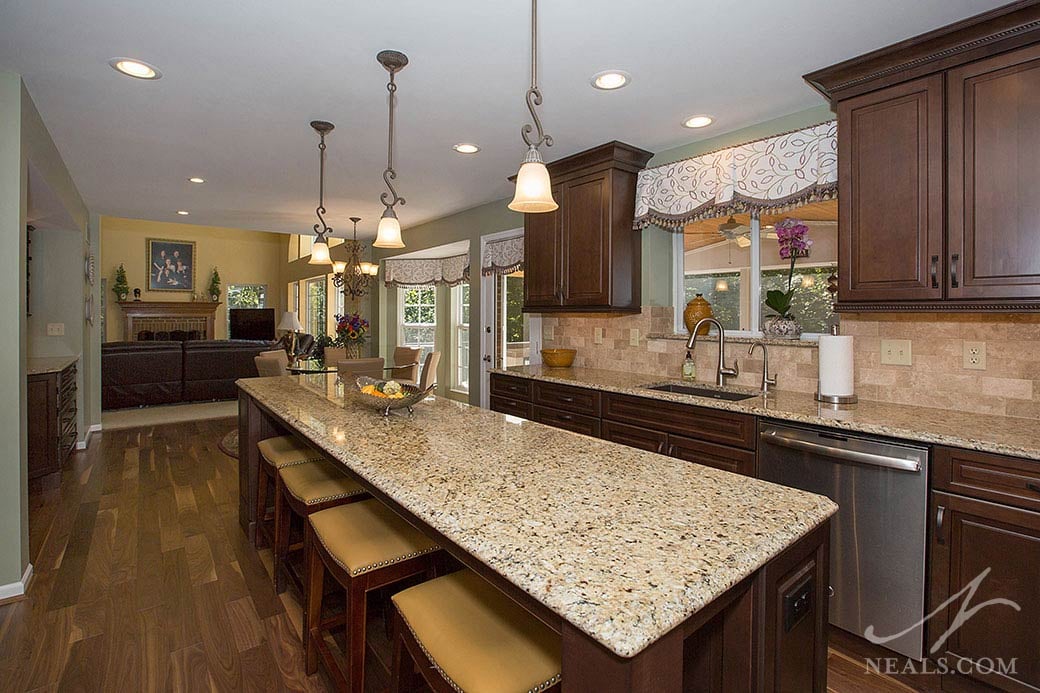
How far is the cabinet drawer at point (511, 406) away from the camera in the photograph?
12.4 feet

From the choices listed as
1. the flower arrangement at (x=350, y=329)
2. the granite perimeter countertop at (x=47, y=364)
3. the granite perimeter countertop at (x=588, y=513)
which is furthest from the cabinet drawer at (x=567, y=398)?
the granite perimeter countertop at (x=47, y=364)

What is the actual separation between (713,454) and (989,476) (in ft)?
3.34

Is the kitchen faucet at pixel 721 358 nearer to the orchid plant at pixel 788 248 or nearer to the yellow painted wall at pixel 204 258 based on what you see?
the orchid plant at pixel 788 248

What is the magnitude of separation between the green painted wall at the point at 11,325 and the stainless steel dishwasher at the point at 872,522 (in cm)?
342

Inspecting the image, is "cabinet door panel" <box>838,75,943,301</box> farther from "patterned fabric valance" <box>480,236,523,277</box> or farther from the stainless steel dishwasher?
"patterned fabric valance" <box>480,236,523,277</box>

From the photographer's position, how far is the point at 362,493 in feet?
6.79

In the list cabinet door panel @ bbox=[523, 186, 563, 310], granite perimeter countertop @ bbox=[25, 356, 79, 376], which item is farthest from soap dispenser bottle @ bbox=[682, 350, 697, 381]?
granite perimeter countertop @ bbox=[25, 356, 79, 376]

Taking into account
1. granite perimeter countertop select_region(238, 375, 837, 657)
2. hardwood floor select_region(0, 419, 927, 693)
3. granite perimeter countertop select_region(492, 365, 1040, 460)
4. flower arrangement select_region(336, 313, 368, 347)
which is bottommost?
hardwood floor select_region(0, 419, 927, 693)

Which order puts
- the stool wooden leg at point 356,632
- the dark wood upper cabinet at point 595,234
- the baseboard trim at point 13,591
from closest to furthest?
1. the stool wooden leg at point 356,632
2. the baseboard trim at point 13,591
3. the dark wood upper cabinet at point 595,234

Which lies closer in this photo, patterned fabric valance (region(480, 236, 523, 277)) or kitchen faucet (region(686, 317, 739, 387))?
kitchen faucet (region(686, 317, 739, 387))

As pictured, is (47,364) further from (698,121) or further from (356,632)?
(698,121)

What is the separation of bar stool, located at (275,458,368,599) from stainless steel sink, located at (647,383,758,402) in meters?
1.77

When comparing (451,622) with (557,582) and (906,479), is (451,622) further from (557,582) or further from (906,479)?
(906,479)

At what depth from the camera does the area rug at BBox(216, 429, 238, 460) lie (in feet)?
16.2
